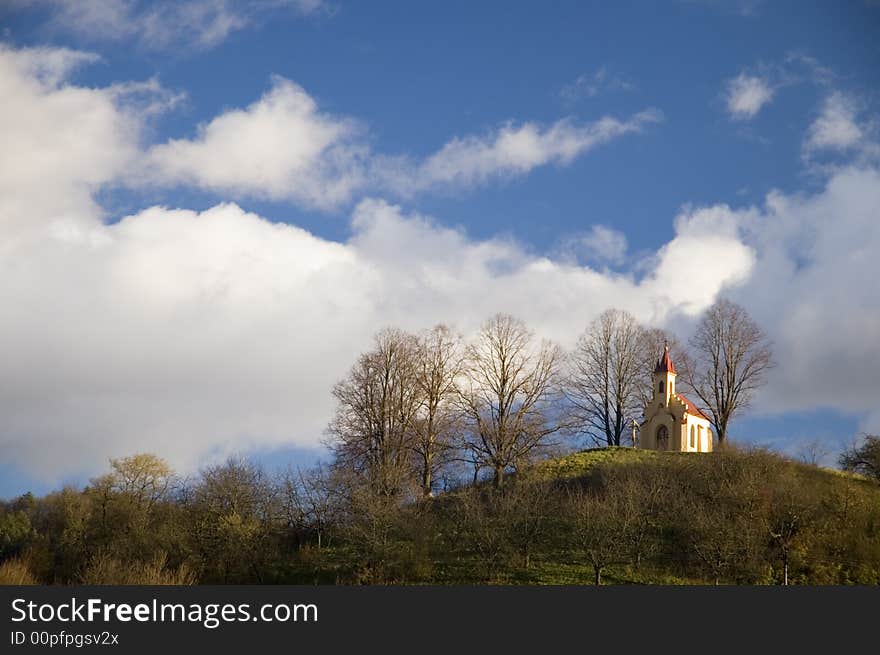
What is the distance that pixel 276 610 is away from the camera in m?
30.2

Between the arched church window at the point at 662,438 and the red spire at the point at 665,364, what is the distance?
13.7 ft

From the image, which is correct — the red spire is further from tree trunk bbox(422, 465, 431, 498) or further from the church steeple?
tree trunk bbox(422, 465, 431, 498)

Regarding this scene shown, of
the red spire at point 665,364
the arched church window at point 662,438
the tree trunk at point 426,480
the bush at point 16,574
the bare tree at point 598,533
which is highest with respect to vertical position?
the red spire at point 665,364

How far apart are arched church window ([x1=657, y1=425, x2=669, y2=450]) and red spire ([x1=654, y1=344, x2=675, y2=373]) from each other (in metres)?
4.17

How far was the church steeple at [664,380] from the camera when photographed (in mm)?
65750

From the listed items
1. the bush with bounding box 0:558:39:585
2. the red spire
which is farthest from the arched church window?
the bush with bounding box 0:558:39:585

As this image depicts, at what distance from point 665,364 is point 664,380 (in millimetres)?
1312

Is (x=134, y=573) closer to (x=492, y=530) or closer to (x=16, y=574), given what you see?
(x=16, y=574)

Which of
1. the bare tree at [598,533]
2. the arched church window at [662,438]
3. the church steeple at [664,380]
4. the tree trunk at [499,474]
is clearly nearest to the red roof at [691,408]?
the church steeple at [664,380]

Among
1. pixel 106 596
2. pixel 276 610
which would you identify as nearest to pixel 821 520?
pixel 276 610

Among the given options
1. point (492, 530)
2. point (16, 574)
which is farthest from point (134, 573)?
point (492, 530)

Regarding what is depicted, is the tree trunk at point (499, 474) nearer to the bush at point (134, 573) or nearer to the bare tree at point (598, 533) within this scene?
the bare tree at point (598, 533)

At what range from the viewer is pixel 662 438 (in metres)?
64.1

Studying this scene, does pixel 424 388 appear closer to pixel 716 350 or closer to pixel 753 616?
pixel 716 350
